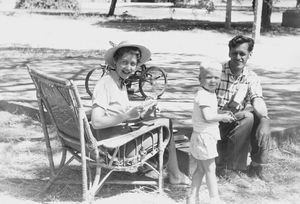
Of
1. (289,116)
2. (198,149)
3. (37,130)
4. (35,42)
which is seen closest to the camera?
(198,149)

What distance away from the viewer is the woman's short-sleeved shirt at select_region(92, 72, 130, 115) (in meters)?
3.89

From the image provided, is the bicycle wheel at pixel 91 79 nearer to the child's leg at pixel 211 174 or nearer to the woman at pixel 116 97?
the woman at pixel 116 97

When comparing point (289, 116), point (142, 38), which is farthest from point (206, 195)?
point (142, 38)

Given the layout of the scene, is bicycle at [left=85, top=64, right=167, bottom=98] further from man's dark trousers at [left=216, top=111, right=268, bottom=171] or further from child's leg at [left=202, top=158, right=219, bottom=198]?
child's leg at [left=202, top=158, right=219, bottom=198]

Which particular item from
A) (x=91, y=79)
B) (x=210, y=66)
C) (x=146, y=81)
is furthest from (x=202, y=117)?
(x=91, y=79)

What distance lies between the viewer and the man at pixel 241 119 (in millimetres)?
4480

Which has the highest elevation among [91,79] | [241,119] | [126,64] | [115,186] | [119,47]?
[119,47]

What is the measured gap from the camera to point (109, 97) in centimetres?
395

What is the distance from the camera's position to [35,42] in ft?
54.1

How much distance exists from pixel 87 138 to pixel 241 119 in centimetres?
140

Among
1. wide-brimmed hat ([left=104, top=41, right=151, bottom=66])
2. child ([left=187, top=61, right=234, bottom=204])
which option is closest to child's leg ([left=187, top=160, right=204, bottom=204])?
child ([left=187, top=61, right=234, bottom=204])

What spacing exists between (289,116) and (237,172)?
2.15 m

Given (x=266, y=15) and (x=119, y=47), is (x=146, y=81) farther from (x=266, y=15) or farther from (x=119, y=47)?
(x=266, y=15)

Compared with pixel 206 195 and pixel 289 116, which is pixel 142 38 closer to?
pixel 289 116
